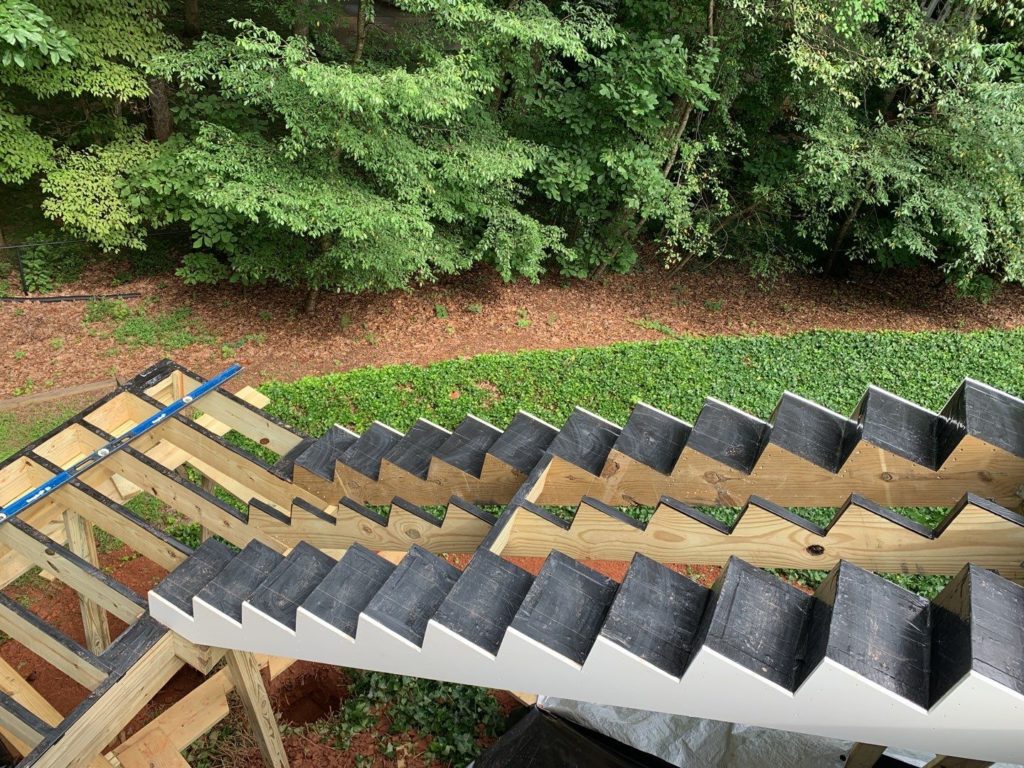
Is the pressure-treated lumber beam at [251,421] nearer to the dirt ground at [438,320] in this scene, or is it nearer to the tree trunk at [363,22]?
the dirt ground at [438,320]

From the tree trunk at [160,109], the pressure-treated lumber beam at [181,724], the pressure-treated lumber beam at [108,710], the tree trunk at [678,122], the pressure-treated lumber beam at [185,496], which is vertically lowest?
the pressure-treated lumber beam at [181,724]

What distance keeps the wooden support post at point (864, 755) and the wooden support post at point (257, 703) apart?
3077 mm

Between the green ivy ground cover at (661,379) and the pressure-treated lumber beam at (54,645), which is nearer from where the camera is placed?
the pressure-treated lumber beam at (54,645)

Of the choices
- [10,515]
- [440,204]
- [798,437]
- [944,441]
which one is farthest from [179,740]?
[440,204]

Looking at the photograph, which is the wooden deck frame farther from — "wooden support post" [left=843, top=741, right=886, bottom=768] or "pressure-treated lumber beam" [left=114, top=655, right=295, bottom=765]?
"wooden support post" [left=843, top=741, right=886, bottom=768]

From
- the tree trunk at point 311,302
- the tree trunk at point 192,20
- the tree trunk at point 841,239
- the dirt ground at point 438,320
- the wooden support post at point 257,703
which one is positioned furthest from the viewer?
the tree trunk at point 841,239

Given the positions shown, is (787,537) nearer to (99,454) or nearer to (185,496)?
(185,496)

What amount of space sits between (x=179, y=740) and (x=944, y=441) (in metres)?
4.08

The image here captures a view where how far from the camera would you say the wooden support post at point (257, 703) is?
3.48 m

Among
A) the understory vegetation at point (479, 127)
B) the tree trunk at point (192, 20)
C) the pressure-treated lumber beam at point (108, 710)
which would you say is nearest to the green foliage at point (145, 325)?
the understory vegetation at point (479, 127)

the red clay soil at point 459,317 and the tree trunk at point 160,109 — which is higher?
the tree trunk at point 160,109

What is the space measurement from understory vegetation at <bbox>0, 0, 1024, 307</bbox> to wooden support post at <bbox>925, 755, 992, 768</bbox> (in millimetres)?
6851

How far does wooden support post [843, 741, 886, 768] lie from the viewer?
3.32 metres

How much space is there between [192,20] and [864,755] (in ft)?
40.9
